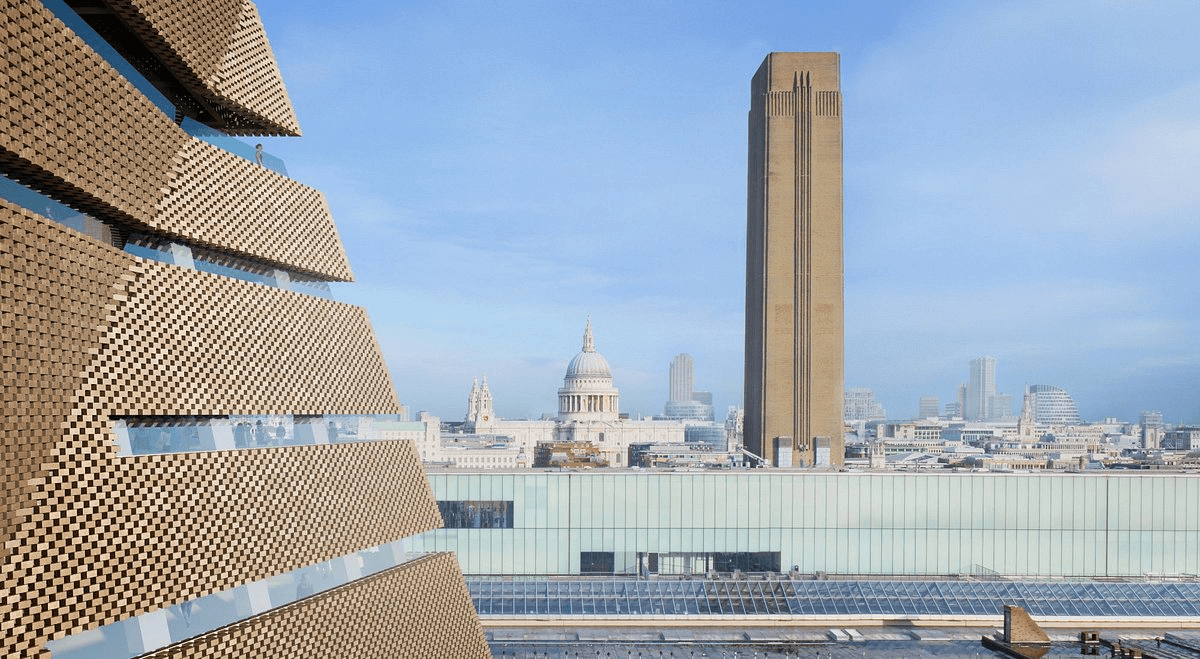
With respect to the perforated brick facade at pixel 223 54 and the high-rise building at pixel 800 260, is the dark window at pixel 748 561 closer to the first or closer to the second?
the perforated brick facade at pixel 223 54

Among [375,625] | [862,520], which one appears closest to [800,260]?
[862,520]

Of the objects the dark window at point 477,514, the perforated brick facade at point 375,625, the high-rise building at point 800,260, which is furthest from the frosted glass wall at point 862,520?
the high-rise building at point 800,260

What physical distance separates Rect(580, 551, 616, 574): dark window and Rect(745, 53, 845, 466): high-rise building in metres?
43.2

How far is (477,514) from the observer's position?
55.3 meters

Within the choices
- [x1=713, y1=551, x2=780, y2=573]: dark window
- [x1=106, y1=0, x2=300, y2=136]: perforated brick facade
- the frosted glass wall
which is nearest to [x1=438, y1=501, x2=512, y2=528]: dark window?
the frosted glass wall

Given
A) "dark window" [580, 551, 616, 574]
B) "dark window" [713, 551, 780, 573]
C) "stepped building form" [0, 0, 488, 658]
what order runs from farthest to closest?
"dark window" [713, 551, 780, 573]
"dark window" [580, 551, 616, 574]
"stepped building form" [0, 0, 488, 658]

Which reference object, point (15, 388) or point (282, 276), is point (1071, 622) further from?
point (15, 388)

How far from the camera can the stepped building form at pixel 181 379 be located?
15562 millimetres

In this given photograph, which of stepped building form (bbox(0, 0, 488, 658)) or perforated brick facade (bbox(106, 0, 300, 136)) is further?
perforated brick facade (bbox(106, 0, 300, 136))

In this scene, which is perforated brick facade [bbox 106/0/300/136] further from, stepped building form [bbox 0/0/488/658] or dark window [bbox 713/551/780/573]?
dark window [bbox 713/551/780/573]

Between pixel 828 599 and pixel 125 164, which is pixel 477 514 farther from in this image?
pixel 125 164

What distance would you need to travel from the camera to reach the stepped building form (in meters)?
15.6

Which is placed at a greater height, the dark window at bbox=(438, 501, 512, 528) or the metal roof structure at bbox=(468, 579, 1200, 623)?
the dark window at bbox=(438, 501, 512, 528)

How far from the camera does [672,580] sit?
52656mm
